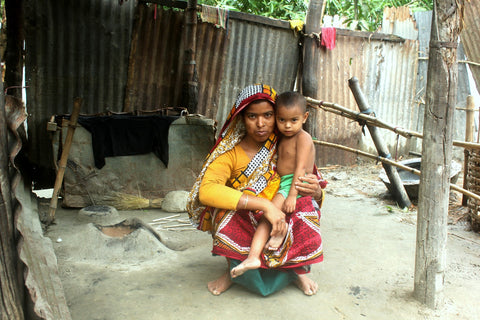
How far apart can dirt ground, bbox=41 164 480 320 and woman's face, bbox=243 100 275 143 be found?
1035mm

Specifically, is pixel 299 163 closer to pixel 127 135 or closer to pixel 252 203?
pixel 252 203

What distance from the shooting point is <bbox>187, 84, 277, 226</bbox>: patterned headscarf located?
2629 millimetres

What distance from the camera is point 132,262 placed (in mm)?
3158

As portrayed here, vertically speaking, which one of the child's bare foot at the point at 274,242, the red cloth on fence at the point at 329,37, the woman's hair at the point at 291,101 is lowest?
the child's bare foot at the point at 274,242

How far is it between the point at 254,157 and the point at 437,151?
3.54 ft

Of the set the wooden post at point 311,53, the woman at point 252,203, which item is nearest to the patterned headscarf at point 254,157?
the woman at point 252,203

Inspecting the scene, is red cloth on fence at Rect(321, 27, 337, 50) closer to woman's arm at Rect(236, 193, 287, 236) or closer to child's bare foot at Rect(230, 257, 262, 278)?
woman's arm at Rect(236, 193, 287, 236)

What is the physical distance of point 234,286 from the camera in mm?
2816

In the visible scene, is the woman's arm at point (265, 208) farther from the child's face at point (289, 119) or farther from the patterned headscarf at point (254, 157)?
the child's face at point (289, 119)

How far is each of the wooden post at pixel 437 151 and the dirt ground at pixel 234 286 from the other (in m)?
0.22

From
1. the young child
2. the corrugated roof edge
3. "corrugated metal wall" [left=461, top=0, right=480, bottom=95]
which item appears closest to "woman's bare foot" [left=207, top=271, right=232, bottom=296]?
the young child

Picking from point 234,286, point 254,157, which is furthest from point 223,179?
point 234,286

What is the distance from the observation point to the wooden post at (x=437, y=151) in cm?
240

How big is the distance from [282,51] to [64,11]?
116 inches
